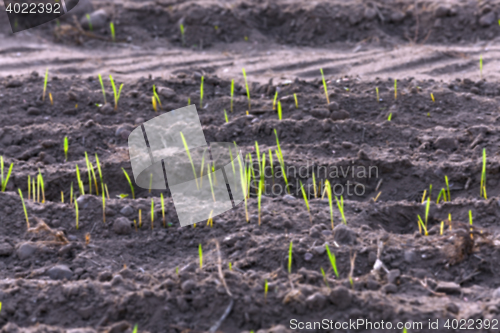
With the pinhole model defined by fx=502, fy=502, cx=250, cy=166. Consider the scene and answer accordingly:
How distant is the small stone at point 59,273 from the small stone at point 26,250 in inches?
5.8

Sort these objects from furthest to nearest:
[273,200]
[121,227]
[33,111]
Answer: [33,111] → [273,200] → [121,227]

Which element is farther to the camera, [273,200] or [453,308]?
[273,200]

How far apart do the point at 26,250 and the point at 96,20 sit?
3.06 metres

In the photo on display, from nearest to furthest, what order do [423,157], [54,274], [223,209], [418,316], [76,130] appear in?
[418,316] → [54,274] → [223,209] → [423,157] → [76,130]

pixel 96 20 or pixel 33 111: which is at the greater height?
pixel 96 20

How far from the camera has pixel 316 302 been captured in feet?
4.74

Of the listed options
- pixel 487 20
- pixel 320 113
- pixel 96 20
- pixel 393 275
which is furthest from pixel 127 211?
pixel 487 20

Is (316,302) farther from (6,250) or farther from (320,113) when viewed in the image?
(320,113)

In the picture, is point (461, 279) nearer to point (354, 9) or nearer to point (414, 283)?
point (414, 283)

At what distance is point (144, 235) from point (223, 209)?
1.04ft

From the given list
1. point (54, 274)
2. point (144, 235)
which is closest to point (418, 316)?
point (144, 235)

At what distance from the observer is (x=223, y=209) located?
1.96 metres

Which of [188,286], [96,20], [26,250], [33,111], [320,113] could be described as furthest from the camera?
[96,20]

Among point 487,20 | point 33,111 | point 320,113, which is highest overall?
point 487,20
